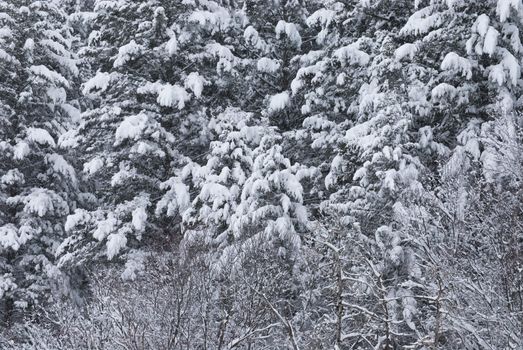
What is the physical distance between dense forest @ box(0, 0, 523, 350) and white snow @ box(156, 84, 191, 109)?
72 mm

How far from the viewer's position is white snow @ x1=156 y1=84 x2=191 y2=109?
1652 cm

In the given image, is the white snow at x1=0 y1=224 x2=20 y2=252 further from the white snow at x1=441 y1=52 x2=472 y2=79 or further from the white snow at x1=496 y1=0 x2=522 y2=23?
the white snow at x1=496 y1=0 x2=522 y2=23

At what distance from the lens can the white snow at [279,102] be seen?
57.8 feet

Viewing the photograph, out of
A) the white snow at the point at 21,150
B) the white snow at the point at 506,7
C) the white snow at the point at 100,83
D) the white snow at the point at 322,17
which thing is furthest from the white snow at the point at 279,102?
the white snow at the point at 21,150

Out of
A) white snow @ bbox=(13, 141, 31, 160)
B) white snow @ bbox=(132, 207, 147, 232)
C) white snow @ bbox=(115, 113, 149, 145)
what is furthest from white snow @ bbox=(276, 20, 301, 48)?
white snow @ bbox=(13, 141, 31, 160)

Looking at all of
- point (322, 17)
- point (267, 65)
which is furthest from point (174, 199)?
point (322, 17)

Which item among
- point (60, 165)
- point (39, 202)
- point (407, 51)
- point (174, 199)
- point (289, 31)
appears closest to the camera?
point (407, 51)

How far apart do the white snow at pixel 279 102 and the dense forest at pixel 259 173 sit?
0.08 m

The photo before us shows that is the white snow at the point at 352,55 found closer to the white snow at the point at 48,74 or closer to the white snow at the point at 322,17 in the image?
the white snow at the point at 322,17

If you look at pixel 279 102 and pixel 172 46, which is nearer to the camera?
pixel 172 46

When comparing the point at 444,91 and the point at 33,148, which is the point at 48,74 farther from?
the point at 444,91

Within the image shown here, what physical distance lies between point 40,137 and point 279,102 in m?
6.43

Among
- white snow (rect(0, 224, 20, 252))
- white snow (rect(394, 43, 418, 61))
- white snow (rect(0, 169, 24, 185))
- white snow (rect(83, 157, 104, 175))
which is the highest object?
white snow (rect(394, 43, 418, 61))

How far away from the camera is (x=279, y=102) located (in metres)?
17.6
